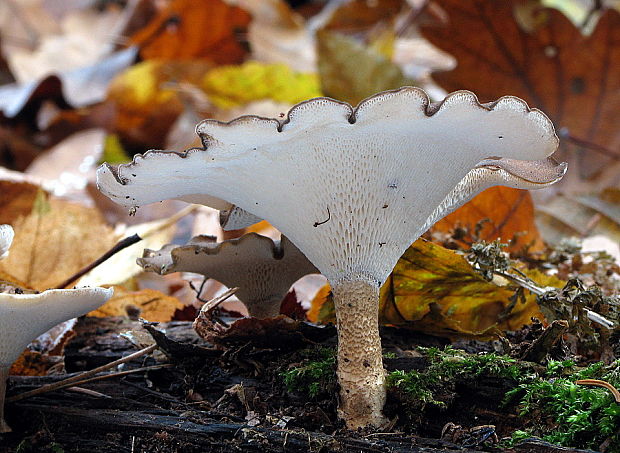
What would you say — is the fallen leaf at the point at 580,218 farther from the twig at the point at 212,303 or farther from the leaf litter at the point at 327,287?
the twig at the point at 212,303

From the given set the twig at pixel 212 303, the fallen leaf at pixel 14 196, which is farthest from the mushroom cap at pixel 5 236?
the fallen leaf at pixel 14 196

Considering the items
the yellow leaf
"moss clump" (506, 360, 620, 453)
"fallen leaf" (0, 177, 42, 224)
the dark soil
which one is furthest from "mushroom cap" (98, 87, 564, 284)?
the yellow leaf

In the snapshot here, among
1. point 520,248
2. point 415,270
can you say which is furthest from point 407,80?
point 415,270

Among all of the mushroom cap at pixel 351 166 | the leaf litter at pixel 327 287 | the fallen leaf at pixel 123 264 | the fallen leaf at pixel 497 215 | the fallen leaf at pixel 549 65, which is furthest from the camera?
the fallen leaf at pixel 549 65

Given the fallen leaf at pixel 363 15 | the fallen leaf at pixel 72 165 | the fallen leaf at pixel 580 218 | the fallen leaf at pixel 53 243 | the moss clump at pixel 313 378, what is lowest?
the moss clump at pixel 313 378

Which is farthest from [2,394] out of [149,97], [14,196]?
[149,97]

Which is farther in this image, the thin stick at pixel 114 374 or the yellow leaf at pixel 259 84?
the yellow leaf at pixel 259 84

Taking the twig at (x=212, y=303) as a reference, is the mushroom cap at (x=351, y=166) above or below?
above

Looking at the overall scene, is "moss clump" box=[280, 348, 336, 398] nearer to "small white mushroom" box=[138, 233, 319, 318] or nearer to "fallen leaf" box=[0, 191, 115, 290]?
"small white mushroom" box=[138, 233, 319, 318]
